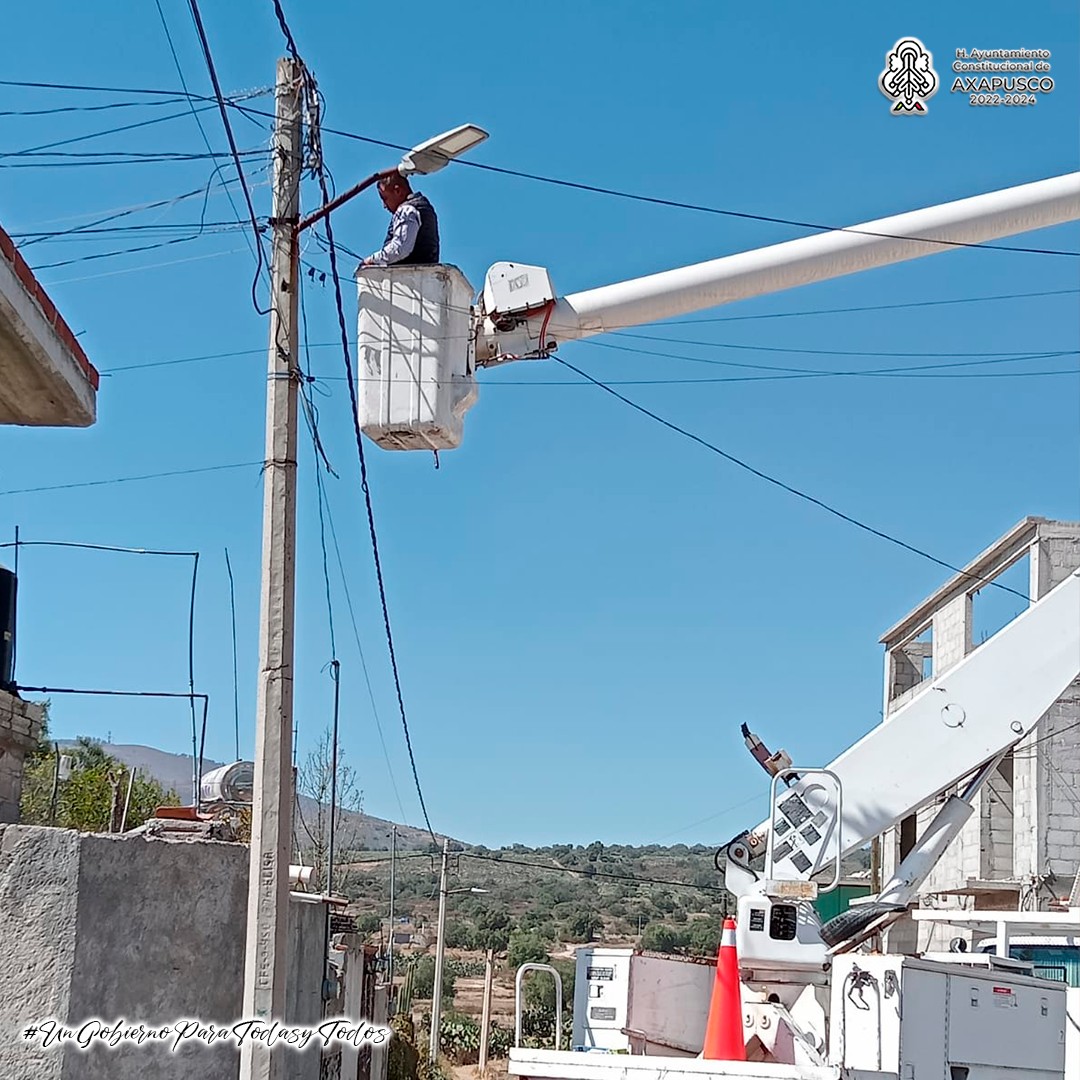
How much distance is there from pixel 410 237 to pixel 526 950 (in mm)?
32484

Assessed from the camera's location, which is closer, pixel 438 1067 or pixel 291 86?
pixel 291 86

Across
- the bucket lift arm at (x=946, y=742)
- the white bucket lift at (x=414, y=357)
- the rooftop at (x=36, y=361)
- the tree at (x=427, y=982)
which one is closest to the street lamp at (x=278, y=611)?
the white bucket lift at (x=414, y=357)

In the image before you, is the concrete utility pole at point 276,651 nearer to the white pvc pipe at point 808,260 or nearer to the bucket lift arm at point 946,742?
the white pvc pipe at point 808,260

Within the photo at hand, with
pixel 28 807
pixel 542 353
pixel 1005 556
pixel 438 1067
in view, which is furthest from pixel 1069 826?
pixel 542 353

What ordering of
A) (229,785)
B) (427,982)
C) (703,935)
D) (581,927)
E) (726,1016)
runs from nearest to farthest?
(726,1016), (229,785), (703,935), (427,982), (581,927)

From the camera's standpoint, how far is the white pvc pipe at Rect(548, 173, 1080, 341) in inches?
381

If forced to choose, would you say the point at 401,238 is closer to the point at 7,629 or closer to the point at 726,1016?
the point at 7,629

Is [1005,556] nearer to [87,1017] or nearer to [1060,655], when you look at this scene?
[1060,655]

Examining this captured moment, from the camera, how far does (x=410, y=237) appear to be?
371 inches

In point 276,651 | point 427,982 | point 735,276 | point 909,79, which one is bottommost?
point 427,982

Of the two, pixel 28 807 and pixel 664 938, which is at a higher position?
pixel 28 807

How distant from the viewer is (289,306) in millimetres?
10008

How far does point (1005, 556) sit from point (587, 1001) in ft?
71.4

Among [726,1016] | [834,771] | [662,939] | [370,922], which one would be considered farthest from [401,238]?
[370,922]
